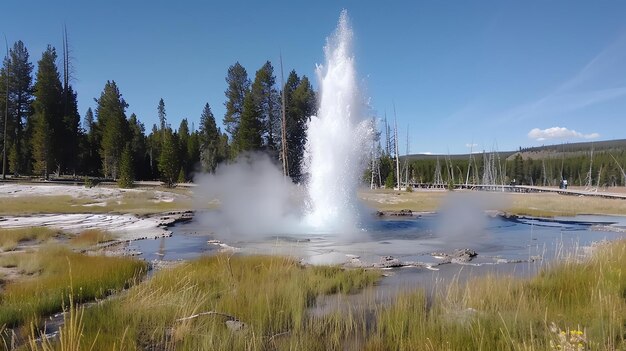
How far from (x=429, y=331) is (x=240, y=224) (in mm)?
19631

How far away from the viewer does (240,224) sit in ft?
80.9

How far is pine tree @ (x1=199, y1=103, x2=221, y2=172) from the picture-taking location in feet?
217

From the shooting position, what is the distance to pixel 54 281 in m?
9.06

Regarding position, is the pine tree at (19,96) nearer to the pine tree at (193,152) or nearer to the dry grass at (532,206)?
the pine tree at (193,152)

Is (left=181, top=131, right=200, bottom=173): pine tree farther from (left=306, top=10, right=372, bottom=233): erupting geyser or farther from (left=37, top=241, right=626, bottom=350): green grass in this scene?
(left=37, top=241, right=626, bottom=350): green grass

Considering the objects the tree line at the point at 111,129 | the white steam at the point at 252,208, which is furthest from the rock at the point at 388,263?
the tree line at the point at 111,129

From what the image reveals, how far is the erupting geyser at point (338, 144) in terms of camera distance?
2581 centimetres

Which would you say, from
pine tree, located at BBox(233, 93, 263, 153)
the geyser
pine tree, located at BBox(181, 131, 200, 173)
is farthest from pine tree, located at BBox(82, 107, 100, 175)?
the geyser

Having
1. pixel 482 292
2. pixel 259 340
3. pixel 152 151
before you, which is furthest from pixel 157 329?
pixel 152 151

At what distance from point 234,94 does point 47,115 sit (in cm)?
2525

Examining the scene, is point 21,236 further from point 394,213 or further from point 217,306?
point 394,213

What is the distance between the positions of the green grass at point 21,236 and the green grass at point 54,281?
2.28 m

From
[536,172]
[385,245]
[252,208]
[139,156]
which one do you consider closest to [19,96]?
[139,156]

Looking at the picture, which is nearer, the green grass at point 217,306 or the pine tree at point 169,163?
the green grass at point 217,306
